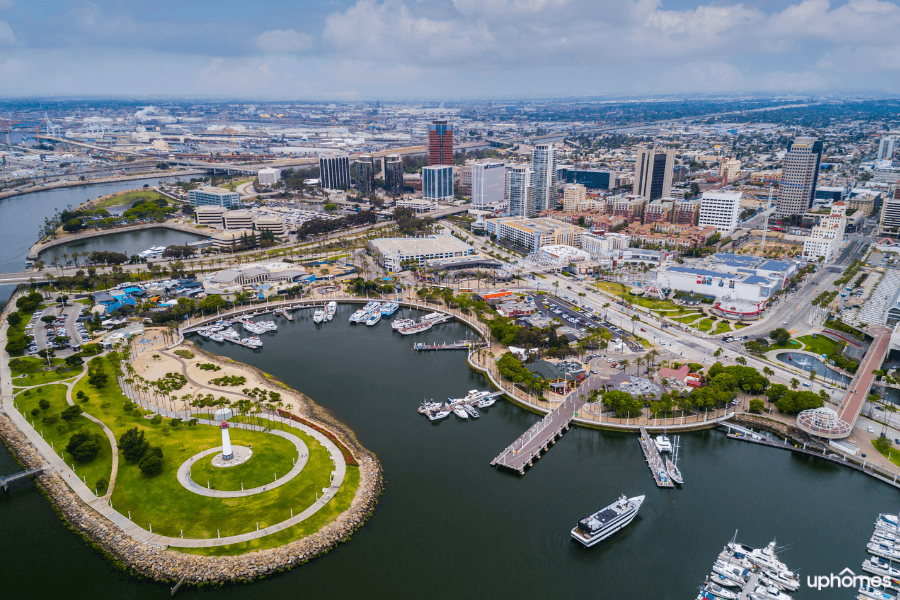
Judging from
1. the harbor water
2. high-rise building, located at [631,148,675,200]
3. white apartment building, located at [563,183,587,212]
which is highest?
high-rise building, located at [631,148,675,200]

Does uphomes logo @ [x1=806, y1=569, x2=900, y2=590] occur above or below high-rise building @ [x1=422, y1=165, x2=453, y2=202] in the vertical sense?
below

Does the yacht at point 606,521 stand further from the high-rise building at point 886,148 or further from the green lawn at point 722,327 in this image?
the high-rise building at point 886,148

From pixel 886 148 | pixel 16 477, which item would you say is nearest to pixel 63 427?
pixel 16 477

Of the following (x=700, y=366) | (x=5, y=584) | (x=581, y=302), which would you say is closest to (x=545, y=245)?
(x=581, y=302)

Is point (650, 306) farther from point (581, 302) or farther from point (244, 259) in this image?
point (244, 259)

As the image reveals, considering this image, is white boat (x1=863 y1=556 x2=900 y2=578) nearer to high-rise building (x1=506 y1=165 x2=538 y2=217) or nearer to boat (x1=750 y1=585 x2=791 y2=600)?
boat (x1=750 y1=585 x2=791 y2=600)

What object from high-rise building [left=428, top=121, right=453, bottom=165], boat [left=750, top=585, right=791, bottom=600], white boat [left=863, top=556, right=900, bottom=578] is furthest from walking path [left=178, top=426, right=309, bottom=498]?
high-rise building [left=428, top=121, right=453, bottom=165]
